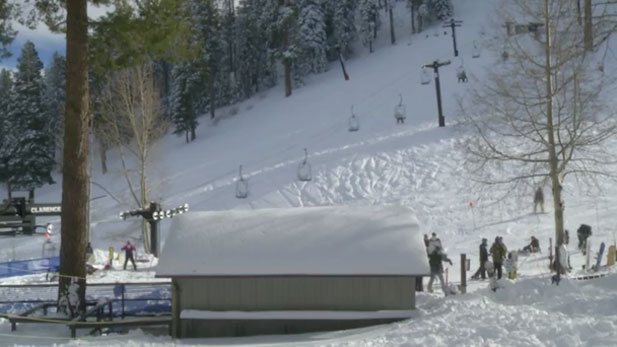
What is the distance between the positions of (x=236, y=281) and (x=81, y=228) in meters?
4.11

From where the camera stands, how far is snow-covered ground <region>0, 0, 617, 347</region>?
10.7 metres

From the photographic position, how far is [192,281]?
500 inches

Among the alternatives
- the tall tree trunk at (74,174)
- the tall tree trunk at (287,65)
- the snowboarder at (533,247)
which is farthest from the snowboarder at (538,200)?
the tall tree trunk at (287,65)

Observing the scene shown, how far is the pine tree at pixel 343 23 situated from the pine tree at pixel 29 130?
2860cm

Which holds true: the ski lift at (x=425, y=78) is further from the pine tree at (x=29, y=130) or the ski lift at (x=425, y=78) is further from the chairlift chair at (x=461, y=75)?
the pine tree at (x=29, y=130)

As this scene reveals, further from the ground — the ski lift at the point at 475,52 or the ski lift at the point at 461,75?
the ski lift at the point at 475,52

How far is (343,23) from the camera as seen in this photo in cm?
6359

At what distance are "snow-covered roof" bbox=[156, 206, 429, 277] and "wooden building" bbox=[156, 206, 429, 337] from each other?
0.02 meters

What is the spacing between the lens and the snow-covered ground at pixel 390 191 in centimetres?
1073

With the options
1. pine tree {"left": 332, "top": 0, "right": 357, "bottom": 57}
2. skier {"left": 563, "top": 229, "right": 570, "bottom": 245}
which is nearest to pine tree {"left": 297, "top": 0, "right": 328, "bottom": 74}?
pine tree {"left": 332, "top": 0, "right": 357, "bottom": 57}

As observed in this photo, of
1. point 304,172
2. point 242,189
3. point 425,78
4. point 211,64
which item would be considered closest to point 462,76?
point 425,78

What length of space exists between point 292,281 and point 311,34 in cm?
4817

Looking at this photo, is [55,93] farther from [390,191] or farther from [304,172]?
[390,191]

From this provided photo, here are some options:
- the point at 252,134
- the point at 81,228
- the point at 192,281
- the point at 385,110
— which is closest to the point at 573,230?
the point at 192,281
